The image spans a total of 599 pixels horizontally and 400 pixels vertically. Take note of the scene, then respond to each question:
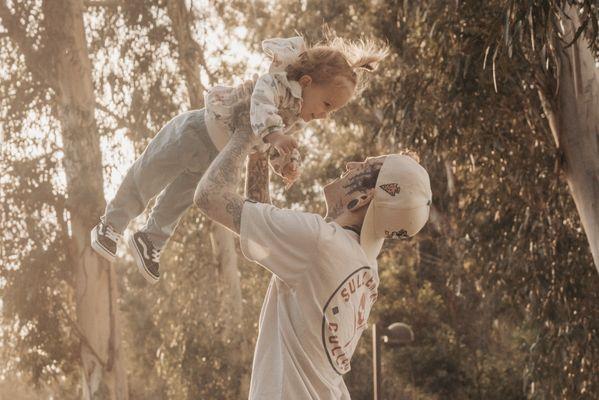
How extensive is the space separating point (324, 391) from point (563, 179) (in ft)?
Answer: 20.3

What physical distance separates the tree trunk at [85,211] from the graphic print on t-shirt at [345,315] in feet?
25.6

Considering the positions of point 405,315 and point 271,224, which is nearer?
point 271,224

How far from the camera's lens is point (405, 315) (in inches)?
595

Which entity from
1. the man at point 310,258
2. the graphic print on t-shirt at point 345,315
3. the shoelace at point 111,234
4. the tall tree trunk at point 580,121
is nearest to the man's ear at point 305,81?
the man at point 310,258

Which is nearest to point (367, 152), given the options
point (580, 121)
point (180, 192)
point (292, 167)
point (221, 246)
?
point (221, 246)

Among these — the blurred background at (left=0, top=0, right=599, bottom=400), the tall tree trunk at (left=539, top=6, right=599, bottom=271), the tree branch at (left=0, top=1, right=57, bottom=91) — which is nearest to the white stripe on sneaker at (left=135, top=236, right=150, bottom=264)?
the blurred background at (left=0, top=0, right=599, bottom=400)

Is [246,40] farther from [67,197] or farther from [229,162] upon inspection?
[229,162]

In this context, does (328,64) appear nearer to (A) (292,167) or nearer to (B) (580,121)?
(A) (292,167)

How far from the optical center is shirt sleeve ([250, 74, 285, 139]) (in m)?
2.24

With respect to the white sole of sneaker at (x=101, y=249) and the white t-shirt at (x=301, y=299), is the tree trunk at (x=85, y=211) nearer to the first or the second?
the white sole of sneaker at (x=101, y=249)

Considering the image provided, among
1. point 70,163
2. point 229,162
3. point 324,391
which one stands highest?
point 70,163

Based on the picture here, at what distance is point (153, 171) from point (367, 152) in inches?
487

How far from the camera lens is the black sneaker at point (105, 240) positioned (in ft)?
9.35

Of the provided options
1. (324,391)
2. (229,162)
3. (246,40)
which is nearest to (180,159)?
(229,162)
